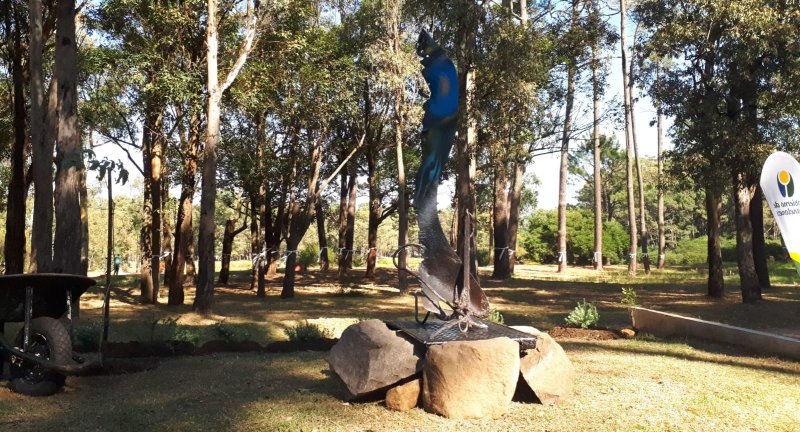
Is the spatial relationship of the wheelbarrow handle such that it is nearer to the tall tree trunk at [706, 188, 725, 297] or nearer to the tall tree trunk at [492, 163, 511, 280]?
the tall tree trunk at [706, 188, 725, 297]

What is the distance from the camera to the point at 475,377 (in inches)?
213

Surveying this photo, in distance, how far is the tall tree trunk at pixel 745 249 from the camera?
1619 cm

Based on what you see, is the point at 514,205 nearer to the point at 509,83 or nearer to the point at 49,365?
the point at 509,83

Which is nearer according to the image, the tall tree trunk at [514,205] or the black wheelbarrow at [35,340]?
the black wheelbarrow at [35,340]

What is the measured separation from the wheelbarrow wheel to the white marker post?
26.4 ft

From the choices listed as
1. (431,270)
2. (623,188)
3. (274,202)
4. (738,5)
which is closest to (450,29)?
(738,5)

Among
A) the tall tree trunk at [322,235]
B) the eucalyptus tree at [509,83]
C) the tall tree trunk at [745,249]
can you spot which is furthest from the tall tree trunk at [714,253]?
the tall tree trunk at [322,235]

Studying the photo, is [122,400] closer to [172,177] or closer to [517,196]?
[172,177]

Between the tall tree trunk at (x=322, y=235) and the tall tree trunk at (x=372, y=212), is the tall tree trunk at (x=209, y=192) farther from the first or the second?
the tall tree trunk at (x=322, y=235)

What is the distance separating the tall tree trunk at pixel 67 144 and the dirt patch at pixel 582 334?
27.2 ft

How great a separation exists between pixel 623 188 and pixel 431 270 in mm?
54138

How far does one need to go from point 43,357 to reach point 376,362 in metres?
3.11

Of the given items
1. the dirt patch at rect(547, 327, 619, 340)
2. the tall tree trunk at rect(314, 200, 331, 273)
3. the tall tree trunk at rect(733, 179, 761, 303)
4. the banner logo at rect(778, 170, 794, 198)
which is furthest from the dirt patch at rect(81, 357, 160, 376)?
the tall tree trunk at rect(314, 200, 331, 273)

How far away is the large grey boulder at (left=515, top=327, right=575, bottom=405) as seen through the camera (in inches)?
230
